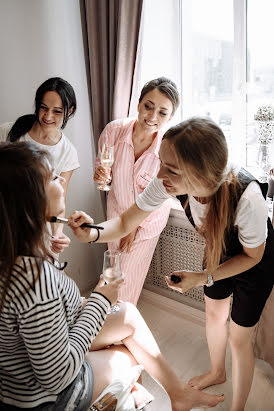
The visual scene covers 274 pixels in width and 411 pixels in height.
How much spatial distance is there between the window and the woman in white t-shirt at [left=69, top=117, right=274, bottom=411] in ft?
3.51

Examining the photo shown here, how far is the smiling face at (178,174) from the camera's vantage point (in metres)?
1.24

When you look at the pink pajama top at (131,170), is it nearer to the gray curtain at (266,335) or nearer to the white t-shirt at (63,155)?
the white t-shirt at (63,155)

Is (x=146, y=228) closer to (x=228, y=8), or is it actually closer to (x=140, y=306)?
(x=140, y=306)

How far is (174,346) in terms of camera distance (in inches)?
84.7

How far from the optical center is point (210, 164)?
1.21m

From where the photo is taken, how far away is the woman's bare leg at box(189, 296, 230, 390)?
171cm

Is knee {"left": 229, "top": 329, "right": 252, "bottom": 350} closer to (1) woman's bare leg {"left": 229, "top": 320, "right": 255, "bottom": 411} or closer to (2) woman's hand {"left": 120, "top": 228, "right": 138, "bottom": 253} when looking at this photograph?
(1) woman's bare leg {"left": 229, "top": 320, "right": 255, "bottom": 411}

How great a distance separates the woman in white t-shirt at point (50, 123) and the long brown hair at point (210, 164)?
779mm

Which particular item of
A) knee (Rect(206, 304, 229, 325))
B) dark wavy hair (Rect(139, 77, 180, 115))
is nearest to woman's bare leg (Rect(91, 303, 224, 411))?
knee (Rect(206, 304, 229, 325))

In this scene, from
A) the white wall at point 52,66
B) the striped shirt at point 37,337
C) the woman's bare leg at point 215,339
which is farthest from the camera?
the white wall at point 52,66

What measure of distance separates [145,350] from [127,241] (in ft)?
2.92

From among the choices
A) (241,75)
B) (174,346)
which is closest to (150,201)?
(174,346)

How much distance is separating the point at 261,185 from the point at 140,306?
148 cm

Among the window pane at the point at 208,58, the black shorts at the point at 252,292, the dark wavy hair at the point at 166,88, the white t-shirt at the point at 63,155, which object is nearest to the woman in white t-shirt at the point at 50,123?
the white t-shirt at the point at 63,155
